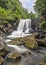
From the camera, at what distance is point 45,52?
21.7 m

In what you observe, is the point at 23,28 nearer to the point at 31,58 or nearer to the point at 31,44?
the point at 31,44

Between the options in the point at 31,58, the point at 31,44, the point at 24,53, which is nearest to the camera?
the point at 31,58

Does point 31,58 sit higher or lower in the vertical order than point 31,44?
lower

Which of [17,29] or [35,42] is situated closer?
[35,42]

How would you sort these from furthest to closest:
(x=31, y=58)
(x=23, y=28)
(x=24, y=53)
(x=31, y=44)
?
(x=23, y=28)
(x=31, y=44)
(x=24, y=53)
(x=31, y=58)

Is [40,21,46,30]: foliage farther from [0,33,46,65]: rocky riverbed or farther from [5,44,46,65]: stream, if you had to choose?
[5,44,46,65]: stream

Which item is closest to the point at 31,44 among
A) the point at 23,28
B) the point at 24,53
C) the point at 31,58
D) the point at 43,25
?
the point at 24,53

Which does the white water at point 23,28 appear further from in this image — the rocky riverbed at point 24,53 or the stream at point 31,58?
the stream at point 31,58

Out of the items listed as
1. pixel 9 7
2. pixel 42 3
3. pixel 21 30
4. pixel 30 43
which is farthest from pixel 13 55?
pixel 9 7

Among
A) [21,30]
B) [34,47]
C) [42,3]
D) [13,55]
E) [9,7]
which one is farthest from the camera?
[9,7]

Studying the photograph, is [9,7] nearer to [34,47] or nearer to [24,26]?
[24,26]

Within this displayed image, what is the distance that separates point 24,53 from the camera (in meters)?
19.8

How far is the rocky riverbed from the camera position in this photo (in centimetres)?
1745

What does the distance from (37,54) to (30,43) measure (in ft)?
7.91
